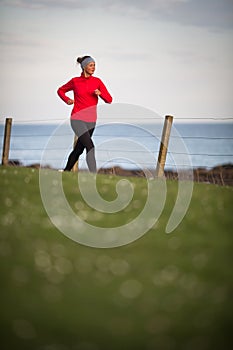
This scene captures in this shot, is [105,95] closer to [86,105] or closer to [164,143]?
[86,105]

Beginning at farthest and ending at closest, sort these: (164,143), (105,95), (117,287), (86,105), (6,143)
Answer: (6,143) < (164,143) < (86,105) < (105,95) < (117,287)

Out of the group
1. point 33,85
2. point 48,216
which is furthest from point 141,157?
point 33,85

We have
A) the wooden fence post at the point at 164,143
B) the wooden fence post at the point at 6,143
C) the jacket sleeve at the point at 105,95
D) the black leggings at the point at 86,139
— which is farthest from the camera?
the wooden fence post at the point at 6,143

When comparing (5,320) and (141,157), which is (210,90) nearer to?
(141,157)

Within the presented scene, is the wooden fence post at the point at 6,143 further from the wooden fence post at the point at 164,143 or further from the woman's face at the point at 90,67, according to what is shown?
the woman's face at the point at 90,67

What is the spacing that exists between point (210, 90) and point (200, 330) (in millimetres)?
38685

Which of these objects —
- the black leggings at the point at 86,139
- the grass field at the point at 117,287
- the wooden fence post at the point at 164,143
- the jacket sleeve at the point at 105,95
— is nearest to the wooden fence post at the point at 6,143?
the black leggings at the point at 86,139

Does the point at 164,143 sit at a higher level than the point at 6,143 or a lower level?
lower

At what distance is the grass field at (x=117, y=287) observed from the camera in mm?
4328

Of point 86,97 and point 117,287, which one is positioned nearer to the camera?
point 117,287

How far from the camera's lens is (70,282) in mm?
5391

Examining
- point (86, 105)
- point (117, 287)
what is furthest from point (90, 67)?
point (117, 287)

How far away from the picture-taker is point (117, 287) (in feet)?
17.4

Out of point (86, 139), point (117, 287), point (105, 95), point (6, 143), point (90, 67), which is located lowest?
point (117, 287)
